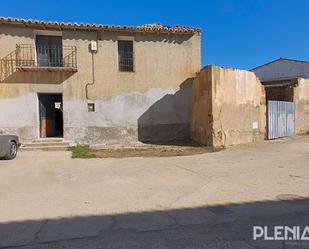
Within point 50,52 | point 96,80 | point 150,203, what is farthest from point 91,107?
point 150,203

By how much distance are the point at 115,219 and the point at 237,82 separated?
10973mm

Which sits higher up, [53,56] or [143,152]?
[53,56]

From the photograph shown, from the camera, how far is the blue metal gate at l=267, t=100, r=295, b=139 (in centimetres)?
1522

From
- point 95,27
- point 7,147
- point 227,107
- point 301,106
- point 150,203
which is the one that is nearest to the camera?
point 150,203

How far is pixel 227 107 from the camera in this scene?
13359 millimetres

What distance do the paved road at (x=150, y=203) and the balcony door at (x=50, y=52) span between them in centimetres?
659

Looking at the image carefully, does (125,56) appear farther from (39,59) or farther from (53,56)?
(39,59)

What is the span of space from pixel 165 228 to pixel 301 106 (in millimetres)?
16092

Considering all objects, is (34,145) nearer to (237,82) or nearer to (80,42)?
(80,42)

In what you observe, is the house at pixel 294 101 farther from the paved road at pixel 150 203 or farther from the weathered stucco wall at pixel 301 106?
the paved road at pixel 150 203

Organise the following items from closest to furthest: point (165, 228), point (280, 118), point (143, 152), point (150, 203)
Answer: point (165, 228), point (150, 203), point (143, 152), point (280, 118)

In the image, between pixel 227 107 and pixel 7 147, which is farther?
pixel 227 107

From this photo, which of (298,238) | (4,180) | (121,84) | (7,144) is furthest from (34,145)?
(298,238)

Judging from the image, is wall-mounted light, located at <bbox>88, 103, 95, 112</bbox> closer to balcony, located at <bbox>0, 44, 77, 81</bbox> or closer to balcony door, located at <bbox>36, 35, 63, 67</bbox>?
balcony, located at <bbox>0, 44, 77, 81</bbox>
